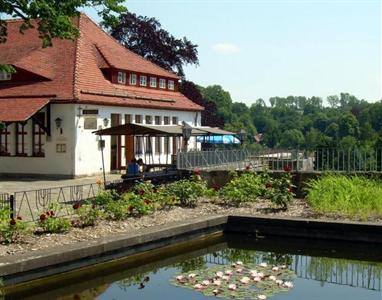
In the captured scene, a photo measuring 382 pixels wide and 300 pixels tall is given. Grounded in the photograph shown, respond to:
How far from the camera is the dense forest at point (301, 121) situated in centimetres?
10966

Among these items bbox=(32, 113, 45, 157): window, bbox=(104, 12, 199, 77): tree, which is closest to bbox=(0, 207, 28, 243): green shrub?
bbox=(32, 113, 45, 157): window

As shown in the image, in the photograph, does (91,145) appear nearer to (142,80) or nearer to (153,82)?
(142,80)

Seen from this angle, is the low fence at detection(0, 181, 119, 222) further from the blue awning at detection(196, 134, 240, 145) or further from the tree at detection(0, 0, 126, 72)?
the blue awning at detection(196, 134, 240, 145)

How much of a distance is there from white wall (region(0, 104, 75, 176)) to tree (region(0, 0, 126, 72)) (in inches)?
412

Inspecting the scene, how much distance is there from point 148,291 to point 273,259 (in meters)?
3.22

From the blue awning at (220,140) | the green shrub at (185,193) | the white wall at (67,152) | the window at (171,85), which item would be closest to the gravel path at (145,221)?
the green shrub at (185,193)

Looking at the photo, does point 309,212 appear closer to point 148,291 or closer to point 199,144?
point 148,291

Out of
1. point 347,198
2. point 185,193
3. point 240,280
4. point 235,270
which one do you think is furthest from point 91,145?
point 240,280

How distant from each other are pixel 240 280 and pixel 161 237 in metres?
2.74

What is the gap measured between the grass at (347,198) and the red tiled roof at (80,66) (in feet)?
45.2

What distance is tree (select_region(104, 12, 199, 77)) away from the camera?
4262cm

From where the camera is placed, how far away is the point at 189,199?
15367 mm

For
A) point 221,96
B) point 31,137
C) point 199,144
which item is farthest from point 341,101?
point 31,137

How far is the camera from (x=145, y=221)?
42.8 feet
